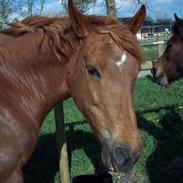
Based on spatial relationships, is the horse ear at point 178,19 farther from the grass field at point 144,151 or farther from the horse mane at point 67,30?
the horse mane at point 67,30

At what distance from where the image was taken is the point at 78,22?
3.10 metres

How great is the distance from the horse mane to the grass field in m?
2.63

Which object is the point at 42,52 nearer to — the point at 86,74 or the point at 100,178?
the point at 86,74

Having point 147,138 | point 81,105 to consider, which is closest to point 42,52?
point 81,105

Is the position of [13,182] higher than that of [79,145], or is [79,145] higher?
[13,182]

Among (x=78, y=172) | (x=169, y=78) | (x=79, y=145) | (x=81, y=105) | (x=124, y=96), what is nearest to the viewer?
(x=124, y=96)

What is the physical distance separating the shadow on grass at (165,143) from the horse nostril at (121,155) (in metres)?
2.56

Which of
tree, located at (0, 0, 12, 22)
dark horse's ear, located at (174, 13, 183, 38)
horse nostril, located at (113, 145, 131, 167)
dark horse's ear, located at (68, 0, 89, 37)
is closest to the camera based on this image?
horse nostril, located at (113, 145, 131, 167)

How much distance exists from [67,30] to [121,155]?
1.04 meters

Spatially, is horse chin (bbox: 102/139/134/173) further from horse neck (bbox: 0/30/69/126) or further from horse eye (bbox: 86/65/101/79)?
horse neck (bbox: 0/30/69/126)

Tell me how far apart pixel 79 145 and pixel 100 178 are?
198 centimetres

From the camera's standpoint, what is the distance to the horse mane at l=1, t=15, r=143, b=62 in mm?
3078

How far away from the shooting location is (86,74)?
3064 millimetres

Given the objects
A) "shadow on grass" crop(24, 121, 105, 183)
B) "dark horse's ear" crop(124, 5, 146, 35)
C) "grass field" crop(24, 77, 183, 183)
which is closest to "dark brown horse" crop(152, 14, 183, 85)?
"grass field" crop(24, 77, 183, 183)
